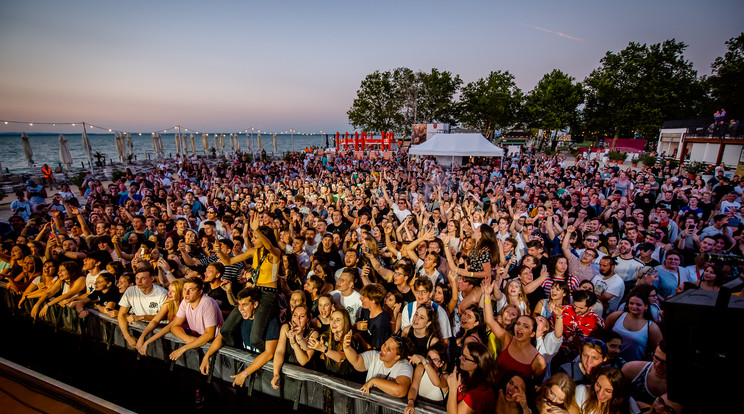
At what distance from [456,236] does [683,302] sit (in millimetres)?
3934

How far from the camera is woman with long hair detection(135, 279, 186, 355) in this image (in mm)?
3070

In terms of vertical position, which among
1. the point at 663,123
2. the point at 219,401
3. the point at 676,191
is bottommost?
the point at 219,401

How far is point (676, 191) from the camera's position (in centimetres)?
712

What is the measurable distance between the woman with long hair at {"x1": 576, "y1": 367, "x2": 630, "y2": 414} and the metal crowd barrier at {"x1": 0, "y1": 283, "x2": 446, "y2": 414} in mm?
976

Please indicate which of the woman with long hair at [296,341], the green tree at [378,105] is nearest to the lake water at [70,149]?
the green tree at [378,105]

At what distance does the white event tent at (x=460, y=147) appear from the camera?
11438mm

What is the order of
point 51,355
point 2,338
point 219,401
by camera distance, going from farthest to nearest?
point 2,338 → point 51,355 → point 219,401

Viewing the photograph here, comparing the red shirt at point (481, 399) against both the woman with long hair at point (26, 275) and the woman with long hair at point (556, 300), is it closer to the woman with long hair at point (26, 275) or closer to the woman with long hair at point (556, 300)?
the woman with long hair at point (556, 300)

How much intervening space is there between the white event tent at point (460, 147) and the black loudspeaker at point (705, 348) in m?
10.3

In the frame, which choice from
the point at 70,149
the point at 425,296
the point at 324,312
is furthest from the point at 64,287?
the point at 70,149

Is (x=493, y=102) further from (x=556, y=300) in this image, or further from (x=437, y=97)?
(x=556, y=300)

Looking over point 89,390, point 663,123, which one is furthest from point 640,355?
point 663,123

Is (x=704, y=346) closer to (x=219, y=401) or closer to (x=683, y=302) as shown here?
(x=683, y=302)

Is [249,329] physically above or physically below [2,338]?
above
